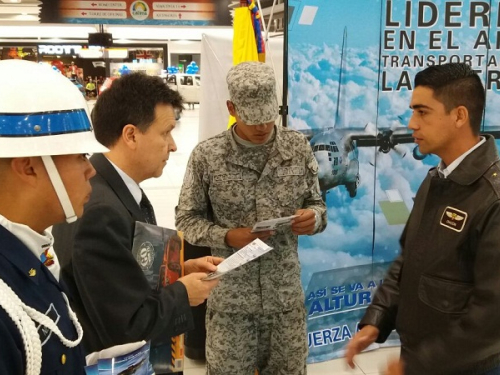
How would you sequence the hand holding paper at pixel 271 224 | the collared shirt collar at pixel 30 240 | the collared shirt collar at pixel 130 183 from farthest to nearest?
the hand holding paper at pixel 271 224 < the collared shirt collar at pixel 130 183 < the collared shirt collar at pixel 30 240

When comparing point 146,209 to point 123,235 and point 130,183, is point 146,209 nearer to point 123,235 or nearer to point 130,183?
point 130,183

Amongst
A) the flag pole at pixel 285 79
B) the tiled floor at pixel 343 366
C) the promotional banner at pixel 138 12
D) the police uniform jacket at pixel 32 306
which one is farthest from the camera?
the promotional banner at pixel 138 12

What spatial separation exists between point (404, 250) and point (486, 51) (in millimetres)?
2372

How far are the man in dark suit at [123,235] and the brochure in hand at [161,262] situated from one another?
0.14ft

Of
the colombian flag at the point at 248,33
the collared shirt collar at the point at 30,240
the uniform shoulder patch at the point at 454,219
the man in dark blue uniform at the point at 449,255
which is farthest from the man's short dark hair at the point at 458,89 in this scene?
the colombian flag at the point at 248,33

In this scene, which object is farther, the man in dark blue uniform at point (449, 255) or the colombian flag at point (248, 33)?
the colombian flag at point (248, 33)

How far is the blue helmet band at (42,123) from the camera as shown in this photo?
40.4 inches

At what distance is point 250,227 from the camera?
2293mm

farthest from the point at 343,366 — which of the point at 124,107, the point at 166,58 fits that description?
the point at 166,58

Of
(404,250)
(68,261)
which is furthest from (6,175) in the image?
(404,250)

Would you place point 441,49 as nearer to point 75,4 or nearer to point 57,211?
point 57,211

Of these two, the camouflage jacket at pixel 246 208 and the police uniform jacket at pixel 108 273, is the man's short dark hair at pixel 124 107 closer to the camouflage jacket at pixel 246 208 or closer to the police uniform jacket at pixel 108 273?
the police uniform jacket at pixel 108 273

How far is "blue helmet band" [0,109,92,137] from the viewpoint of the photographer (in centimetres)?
103

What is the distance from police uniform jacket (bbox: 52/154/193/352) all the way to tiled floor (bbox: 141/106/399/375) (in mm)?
880
